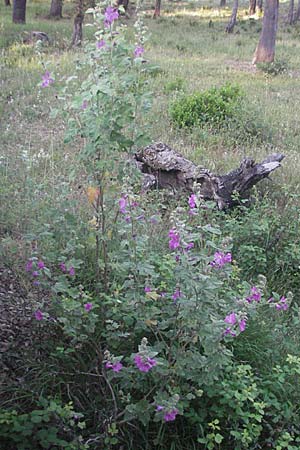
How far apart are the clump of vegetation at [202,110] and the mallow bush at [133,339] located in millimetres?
5038

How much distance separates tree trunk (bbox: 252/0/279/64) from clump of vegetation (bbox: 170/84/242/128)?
24.5 feet

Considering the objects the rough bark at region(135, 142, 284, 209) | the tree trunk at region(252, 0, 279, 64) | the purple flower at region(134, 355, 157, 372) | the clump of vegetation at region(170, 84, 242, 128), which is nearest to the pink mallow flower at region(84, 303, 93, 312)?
the purple flower at region(134, 355, 157, 372)

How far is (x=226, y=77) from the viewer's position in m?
12.6

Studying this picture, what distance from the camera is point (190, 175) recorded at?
5391 mm

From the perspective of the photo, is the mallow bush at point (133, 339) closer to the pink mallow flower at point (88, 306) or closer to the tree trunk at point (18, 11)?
the pink mallow flower at point (88, 306)

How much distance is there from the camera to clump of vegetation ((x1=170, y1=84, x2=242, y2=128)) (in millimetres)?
7887

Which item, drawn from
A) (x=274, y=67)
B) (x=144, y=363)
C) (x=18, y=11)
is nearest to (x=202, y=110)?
(x=144, y=363)

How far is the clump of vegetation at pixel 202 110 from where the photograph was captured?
7887 mm

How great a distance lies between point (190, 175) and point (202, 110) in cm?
307

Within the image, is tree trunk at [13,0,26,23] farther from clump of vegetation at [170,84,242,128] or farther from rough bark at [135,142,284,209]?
rough bark at [135,142,284,209]

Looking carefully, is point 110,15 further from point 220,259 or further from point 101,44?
point 220,259

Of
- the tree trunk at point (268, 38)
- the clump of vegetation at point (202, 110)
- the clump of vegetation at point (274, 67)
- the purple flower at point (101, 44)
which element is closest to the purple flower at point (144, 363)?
the purple flower at point (101, 44)

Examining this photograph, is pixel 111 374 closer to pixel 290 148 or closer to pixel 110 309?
pixel 110 309

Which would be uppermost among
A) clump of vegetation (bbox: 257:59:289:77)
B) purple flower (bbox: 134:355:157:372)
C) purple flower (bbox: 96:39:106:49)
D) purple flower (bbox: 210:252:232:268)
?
purple flower (bbox: 96:39:106:49)
